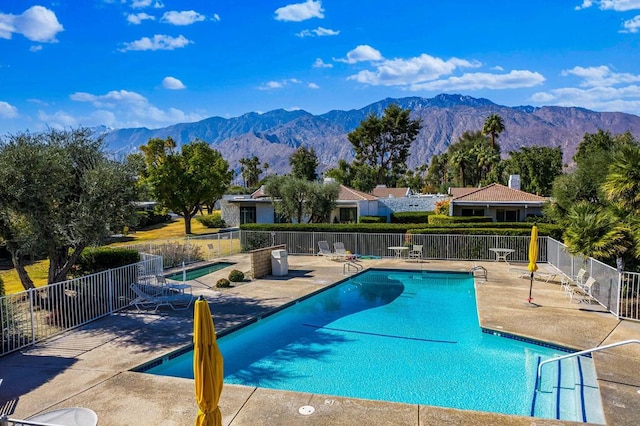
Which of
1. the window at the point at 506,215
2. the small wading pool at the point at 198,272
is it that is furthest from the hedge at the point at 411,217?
the small wading pool at the point at 198,272

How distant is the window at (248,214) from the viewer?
34344 mm

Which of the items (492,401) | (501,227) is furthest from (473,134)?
(492,401)

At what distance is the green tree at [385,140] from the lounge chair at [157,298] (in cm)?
5267

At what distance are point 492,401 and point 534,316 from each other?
4.74 metres

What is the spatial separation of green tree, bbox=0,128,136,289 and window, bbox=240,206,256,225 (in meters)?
22.8

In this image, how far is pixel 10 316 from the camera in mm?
8961

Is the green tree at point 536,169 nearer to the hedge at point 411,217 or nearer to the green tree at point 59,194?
the hedge at point 411,217

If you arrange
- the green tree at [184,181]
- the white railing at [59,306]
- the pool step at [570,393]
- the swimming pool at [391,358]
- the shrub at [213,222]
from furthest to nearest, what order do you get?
the shrub at [213,222] → the green tree at [184,181] → the white railing at [59,306] → the swimming pool at [391,358] → the pool step at [570,393]

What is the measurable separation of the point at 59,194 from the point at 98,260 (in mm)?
3634

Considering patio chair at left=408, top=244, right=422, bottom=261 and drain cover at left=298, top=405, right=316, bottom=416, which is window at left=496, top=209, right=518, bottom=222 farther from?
drain cover at left=298, top=405, right=316, bottom=416

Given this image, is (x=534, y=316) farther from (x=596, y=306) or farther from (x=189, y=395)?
(x=189, y=395)

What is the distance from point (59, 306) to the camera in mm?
9906

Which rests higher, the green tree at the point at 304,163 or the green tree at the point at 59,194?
the green tree at the point at 304,163

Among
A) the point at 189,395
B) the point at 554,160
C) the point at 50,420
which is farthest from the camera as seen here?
the point at 554,160
